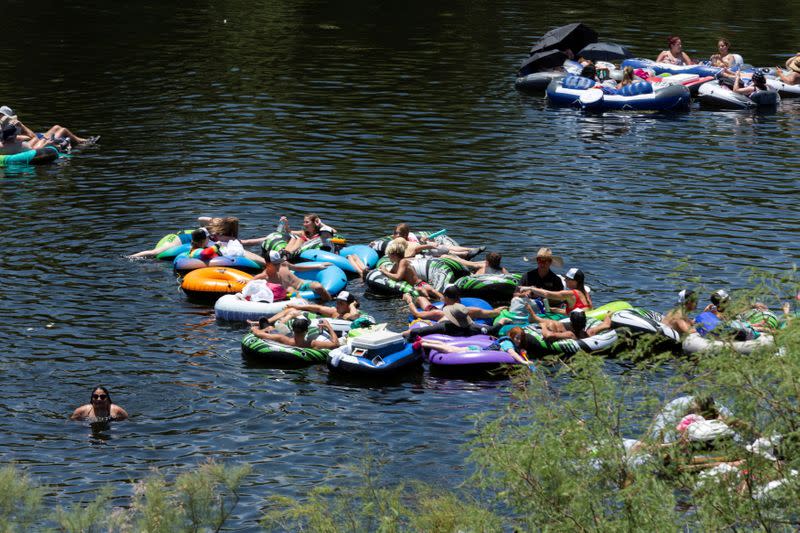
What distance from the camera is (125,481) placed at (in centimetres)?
1484

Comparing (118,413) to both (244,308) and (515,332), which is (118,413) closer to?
(244,308)

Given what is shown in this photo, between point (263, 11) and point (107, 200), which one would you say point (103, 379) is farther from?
point (263, 11)

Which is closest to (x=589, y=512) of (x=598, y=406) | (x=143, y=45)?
(x=598, y=406)

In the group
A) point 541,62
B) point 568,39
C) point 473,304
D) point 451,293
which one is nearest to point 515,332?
point 451,293

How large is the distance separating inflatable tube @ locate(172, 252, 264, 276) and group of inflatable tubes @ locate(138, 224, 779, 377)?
0.02 metres

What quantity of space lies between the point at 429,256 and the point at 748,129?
53.6 ft

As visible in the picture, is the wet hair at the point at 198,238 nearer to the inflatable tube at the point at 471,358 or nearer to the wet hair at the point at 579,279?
the inflatable tube at the point at 471,358

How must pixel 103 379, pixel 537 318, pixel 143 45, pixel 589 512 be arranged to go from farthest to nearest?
pixel 143 45, pixel 537 318, pixel 103 379, pixel 589 512

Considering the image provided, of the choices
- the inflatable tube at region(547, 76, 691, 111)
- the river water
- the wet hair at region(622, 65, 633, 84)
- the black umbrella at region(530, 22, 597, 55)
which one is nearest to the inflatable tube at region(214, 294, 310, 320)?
the river water

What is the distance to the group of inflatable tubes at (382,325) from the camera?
18281 mm

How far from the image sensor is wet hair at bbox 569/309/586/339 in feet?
62.1

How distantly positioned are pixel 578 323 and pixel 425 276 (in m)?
4.07

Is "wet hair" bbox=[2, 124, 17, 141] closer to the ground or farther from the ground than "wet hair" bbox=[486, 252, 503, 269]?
farther from the ground

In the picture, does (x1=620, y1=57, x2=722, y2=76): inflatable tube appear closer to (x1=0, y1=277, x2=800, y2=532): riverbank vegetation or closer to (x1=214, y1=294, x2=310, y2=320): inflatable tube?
(x1=214, y1=294, x2=310, y2=320): inflatable tube
